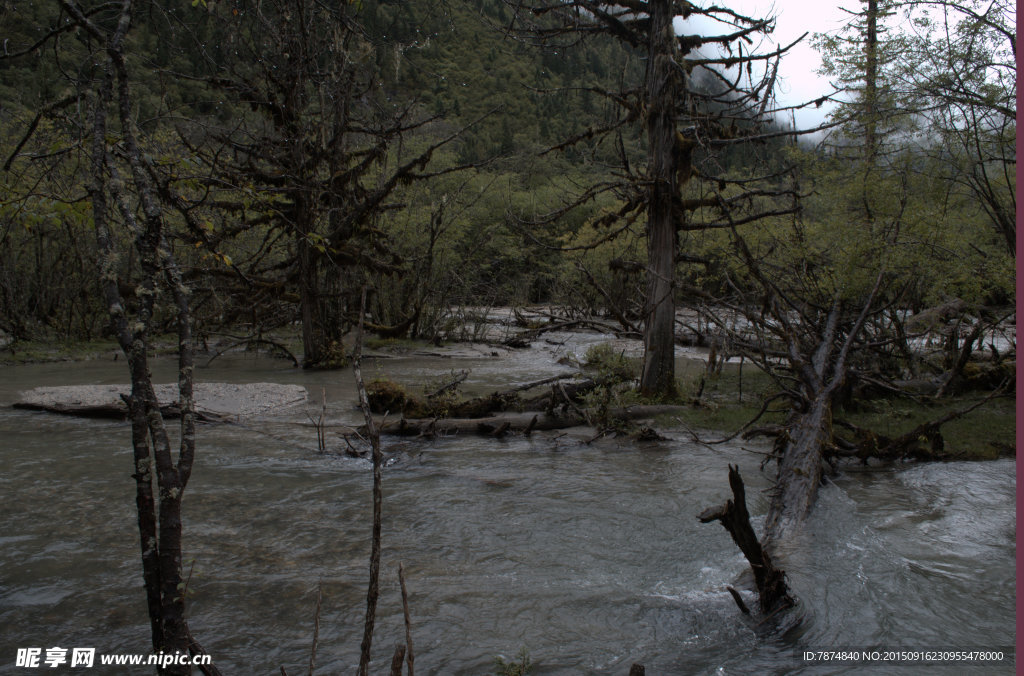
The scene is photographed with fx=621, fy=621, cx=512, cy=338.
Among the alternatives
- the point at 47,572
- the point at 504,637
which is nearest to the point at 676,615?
the point at 504,637

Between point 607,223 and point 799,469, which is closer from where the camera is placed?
point 799,469

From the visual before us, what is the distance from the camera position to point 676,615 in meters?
3.93

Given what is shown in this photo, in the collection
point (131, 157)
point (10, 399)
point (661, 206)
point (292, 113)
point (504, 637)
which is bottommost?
point (504, 637)

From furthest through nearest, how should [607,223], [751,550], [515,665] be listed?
Answer: [607,223] → [751,550] → [515,665]

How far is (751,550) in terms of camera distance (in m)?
3.61

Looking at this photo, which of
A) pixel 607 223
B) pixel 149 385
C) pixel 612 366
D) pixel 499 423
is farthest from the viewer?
pixel 612 366

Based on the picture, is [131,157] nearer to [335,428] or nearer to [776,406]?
[335,428]

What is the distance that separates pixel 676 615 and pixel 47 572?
4.27 meters

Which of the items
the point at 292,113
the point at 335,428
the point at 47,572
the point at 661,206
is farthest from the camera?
the point at 292,113

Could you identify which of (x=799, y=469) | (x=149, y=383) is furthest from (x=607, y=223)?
(x=149, y=383)

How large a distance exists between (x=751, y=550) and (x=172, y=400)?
8.68m

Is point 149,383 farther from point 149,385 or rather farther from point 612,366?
point 612,366

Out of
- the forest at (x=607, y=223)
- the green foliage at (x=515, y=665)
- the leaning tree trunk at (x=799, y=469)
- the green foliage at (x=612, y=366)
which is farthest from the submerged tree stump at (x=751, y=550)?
the green foliage at (x=612, y=366)

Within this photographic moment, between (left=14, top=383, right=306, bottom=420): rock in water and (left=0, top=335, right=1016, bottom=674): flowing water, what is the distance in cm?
120
